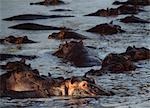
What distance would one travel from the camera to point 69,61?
1373 cm

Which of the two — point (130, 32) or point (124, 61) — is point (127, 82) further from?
point (130, 32)

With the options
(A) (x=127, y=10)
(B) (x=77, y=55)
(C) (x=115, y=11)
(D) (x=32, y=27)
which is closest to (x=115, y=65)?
(B) (x=77, y=55)

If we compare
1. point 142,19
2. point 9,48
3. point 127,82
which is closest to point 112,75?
point 127,82

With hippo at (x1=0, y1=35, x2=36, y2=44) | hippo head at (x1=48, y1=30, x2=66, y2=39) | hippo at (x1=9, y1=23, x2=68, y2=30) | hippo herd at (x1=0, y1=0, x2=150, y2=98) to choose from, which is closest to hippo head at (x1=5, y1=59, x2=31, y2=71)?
hippo herd at (x1=0, y1=0, x2=150, y2=98)

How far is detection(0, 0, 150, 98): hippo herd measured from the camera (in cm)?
986

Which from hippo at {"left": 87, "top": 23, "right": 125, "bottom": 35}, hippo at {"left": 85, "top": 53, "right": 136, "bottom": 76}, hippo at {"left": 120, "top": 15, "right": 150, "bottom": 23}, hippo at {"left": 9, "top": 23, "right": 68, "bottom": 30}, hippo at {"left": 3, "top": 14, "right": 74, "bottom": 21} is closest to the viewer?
hippo at {"left": 85, "top": 53, "right": 136, "bottom": 76}

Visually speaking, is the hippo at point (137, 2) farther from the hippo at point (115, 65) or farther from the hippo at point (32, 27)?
the hippo at point (115, 65)

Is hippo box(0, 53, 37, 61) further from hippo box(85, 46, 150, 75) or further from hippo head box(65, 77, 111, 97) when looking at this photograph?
hippo head box(65, 77, 111, 97)

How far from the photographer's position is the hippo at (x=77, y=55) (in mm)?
13312

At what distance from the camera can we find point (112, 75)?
39.8 feet

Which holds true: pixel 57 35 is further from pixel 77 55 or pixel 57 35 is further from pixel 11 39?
pixel 77 55

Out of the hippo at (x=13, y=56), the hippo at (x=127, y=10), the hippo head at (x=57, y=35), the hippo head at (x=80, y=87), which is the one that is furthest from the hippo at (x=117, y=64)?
the hippo at (x=127, y=10)

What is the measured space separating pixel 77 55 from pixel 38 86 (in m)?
4.07

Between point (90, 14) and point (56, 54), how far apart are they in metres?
9.00
